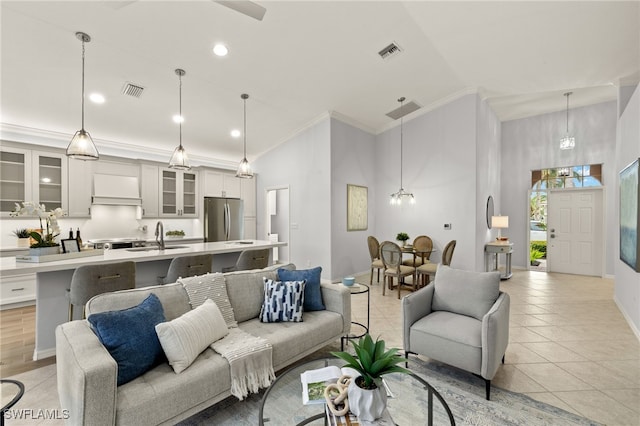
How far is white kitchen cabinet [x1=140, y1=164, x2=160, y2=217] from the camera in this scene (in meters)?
5.44

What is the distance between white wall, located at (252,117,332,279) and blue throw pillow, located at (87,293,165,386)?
3.96m

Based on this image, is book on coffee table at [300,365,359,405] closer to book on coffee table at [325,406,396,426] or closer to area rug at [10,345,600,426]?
book on coffee table at [325,406,396,426]

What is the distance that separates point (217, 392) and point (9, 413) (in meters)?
1.50

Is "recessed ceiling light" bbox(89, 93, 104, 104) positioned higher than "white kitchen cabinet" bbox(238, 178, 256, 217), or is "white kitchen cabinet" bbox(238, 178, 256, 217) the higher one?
"recessed ceiling light" bbox(89, 93, 104, 104)

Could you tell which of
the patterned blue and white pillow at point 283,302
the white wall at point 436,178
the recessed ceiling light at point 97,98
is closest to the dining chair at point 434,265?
the white wall at point 436,178

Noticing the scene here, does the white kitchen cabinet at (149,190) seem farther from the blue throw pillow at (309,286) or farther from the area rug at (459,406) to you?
the blue throw pillow at (309,286)

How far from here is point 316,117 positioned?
221 inches

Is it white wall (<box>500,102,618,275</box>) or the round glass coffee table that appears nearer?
the round glass coffee table

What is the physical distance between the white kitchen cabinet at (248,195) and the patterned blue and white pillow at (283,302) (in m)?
4.66

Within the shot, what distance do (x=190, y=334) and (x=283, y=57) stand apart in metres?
3.49

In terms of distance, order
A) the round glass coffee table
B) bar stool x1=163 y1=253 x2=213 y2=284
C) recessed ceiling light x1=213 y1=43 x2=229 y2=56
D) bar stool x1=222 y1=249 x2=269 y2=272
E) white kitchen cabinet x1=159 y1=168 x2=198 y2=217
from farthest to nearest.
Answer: white kitchen cabinet x1=159 y1=168 x2=198 y2=217 → bar stool x1=222 y1=249 x2=269 y2=272 → recessed ceiling light x1=213 y1=43 x2=229 y2=56 → bar stool x1=163 y1=253 x2=213 y2=284 → the round glass coffee table

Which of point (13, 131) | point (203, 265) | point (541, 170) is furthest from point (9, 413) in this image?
point (541, 170)

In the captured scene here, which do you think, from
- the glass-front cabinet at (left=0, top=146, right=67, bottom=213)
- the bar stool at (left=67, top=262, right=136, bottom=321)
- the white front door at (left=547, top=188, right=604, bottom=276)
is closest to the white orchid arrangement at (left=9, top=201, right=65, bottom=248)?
the bar stool at (left=67, top=262, right=136, bottom=321)

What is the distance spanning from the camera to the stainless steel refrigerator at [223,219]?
623 centimetres
